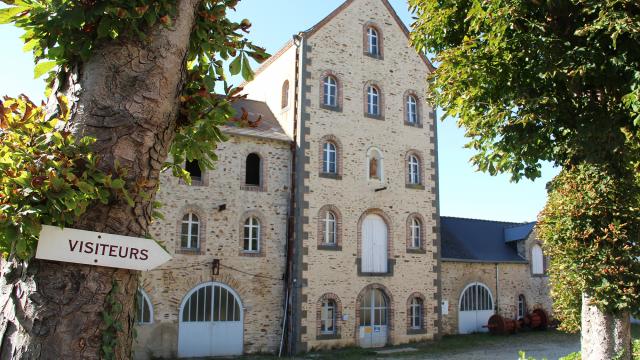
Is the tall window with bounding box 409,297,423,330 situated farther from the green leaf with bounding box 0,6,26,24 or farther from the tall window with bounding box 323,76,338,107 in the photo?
the green leaf with bounding box 0,6,26,24

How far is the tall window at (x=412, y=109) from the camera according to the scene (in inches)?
955

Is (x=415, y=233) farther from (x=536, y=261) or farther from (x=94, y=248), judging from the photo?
(x=94, y=248)

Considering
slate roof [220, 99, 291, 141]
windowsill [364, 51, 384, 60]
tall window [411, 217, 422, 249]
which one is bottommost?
tall window [411, 217, 422, 249]

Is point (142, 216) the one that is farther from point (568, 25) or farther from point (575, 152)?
point (568, 25)

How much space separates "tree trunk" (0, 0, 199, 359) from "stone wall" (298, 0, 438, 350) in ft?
58.8

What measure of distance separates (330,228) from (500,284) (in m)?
10.3

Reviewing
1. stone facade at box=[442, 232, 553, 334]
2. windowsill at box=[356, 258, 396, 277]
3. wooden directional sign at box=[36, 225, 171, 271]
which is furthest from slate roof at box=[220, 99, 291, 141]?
wooden directional sign at box=[36, 225, 171, 271]

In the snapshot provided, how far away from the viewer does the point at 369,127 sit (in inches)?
907

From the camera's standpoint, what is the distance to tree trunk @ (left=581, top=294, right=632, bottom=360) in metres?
9.02

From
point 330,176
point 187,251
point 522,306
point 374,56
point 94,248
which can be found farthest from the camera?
point 522,306

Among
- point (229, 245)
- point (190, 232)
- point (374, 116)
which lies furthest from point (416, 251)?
point (190, 232)

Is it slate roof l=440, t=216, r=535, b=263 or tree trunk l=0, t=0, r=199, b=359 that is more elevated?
slate roof l=440, t=216, r=535, b=263

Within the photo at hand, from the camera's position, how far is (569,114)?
10000 millimetres

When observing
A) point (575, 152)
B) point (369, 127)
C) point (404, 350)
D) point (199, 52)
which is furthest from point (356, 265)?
point (199, 52)
